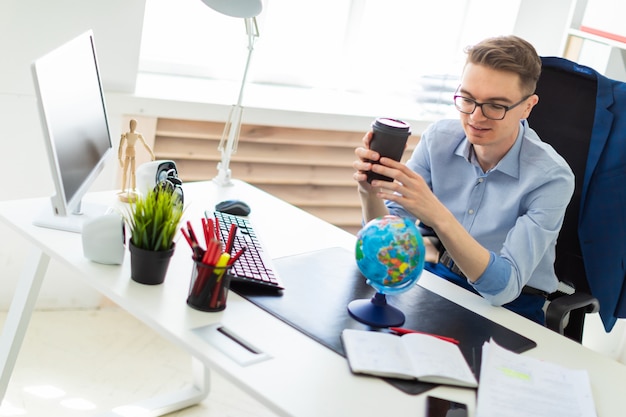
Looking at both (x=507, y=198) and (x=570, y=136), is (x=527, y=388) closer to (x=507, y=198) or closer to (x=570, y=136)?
(x=507, y=198)

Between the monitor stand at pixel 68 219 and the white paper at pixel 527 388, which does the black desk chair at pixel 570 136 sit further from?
the monitor stand at pixel 68 219

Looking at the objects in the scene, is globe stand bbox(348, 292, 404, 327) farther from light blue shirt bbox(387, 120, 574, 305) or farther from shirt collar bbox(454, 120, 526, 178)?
shirt collar bbox(454, 120, 526, 178)

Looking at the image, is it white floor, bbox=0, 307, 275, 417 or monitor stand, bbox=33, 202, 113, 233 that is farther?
white floor, bbox=0, 307, 275, 417

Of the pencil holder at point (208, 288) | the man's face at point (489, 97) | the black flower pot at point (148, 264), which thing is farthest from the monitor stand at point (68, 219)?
the man's face at point (489, 97)

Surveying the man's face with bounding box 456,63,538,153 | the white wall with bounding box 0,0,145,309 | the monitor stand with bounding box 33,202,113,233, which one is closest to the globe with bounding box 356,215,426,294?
the man's face with bounding box 456,63,538,153

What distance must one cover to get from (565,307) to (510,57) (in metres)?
0.64

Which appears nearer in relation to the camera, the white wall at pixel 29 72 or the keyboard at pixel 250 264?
the keyboard at pixel 250 264

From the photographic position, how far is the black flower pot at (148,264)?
1.61 metres

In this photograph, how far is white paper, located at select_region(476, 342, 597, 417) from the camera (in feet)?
4.60

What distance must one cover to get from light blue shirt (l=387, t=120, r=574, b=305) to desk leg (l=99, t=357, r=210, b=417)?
2.82 ft

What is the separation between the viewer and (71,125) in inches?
67.6

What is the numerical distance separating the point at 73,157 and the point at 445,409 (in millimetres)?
957

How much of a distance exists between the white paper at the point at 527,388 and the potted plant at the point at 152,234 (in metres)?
0.68

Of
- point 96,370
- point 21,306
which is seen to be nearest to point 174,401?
point 96,370
